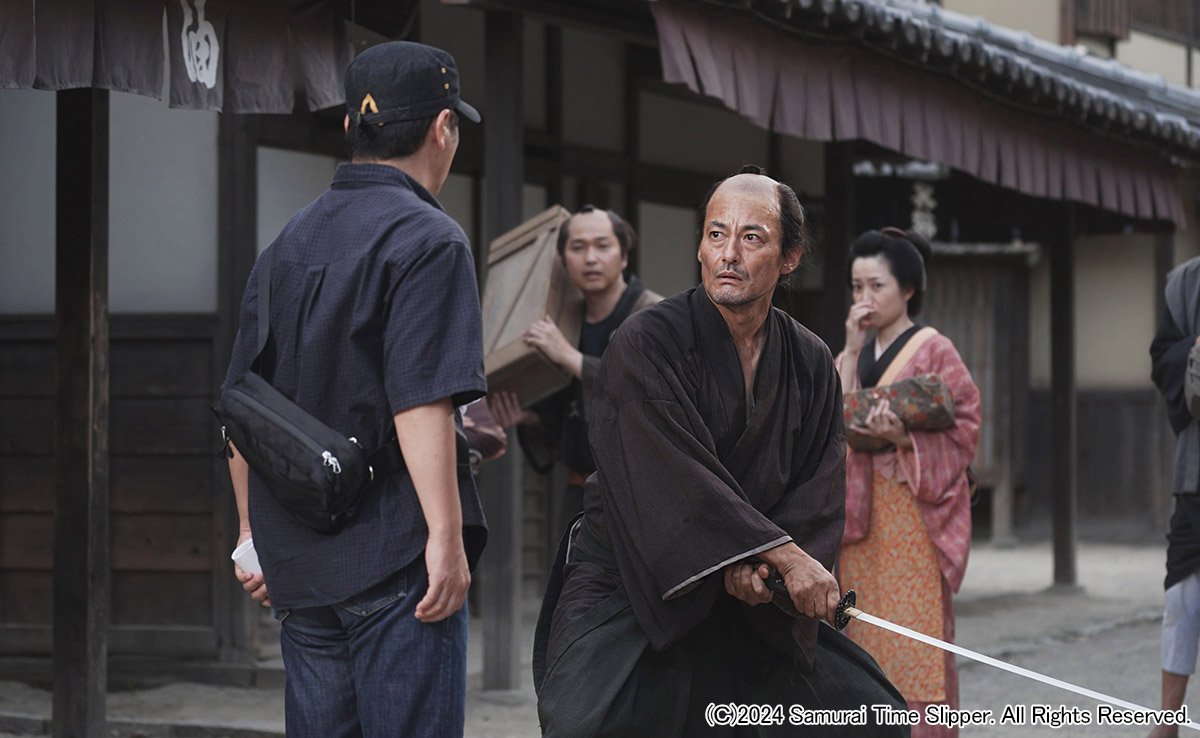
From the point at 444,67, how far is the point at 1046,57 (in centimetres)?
999

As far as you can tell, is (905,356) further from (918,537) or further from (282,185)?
(282,185)

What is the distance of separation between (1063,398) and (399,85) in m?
10.0

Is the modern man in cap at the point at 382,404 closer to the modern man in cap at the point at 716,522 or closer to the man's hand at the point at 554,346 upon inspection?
the modern man in cap at the point at 716,522

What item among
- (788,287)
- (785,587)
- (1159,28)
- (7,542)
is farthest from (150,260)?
(1159,28)

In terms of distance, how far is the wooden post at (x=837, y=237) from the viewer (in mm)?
9570

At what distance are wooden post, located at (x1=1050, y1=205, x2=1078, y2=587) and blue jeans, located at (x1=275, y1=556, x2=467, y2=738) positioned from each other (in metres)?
9.73

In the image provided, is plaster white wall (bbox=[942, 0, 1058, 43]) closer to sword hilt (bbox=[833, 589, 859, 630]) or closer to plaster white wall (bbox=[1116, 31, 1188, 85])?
plaster white wall (bbox=[1116, 31, 1188, 85])

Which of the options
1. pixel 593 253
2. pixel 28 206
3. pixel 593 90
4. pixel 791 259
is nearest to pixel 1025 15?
pixel 593 90

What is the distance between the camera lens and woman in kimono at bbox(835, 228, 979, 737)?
6070 millimetres

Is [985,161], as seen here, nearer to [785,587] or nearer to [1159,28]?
[785,587]

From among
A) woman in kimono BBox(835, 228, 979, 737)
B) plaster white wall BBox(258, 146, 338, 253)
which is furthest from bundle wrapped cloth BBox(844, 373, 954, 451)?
plaster white wall BBox(258, 146, 338, 253)

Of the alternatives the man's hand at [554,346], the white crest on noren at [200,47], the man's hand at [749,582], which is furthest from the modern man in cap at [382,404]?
the man's hand at [554,346]

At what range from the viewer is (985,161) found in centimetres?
1002

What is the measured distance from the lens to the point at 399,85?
3.59 metres
